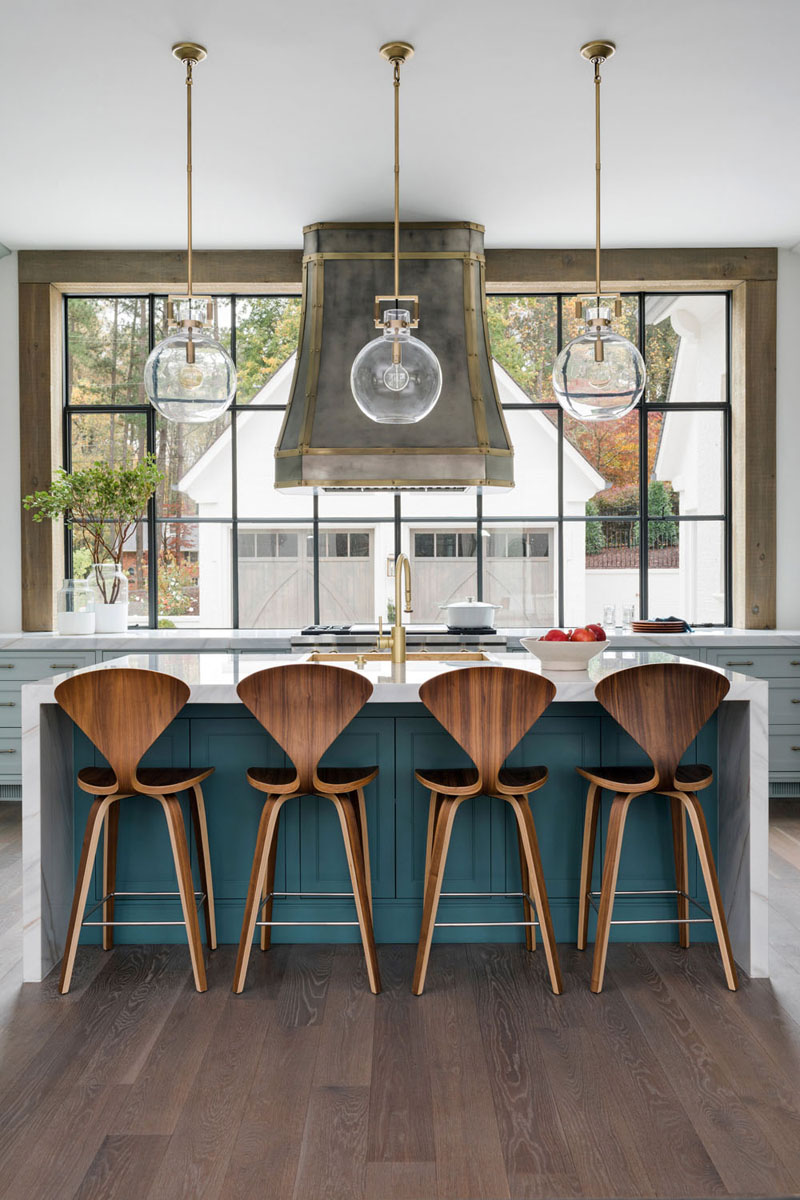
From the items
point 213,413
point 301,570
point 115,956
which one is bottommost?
point 115,956

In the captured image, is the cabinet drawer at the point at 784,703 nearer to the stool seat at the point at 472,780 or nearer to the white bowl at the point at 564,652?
the white bowl at the point at 564,652

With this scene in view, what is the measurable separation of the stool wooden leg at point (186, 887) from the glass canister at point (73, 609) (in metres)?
2.59

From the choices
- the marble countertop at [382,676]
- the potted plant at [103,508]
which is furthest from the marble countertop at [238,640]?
the marble countertop at [382,676]

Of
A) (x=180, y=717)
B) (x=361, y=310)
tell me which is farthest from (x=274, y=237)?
(x=180, y=717)

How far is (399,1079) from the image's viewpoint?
7.06 feet

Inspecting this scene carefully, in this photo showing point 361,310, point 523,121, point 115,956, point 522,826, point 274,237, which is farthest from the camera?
point 274,237

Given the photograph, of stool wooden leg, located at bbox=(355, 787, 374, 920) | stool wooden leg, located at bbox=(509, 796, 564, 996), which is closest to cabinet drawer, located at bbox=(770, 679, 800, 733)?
stool wooden leg, located at bbox=(509, 796, 564, 996)

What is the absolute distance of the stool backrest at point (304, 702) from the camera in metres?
2.56

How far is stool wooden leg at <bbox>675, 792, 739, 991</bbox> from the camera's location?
8.64 ft

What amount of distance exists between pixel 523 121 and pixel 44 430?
320cm

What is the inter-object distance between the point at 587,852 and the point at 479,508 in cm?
302

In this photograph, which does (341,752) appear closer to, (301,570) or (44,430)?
(301,570)

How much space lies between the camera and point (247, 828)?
3000 millimetres

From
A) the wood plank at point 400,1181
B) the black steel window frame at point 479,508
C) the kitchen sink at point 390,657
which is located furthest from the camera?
the black steel window frame at point 479,508
